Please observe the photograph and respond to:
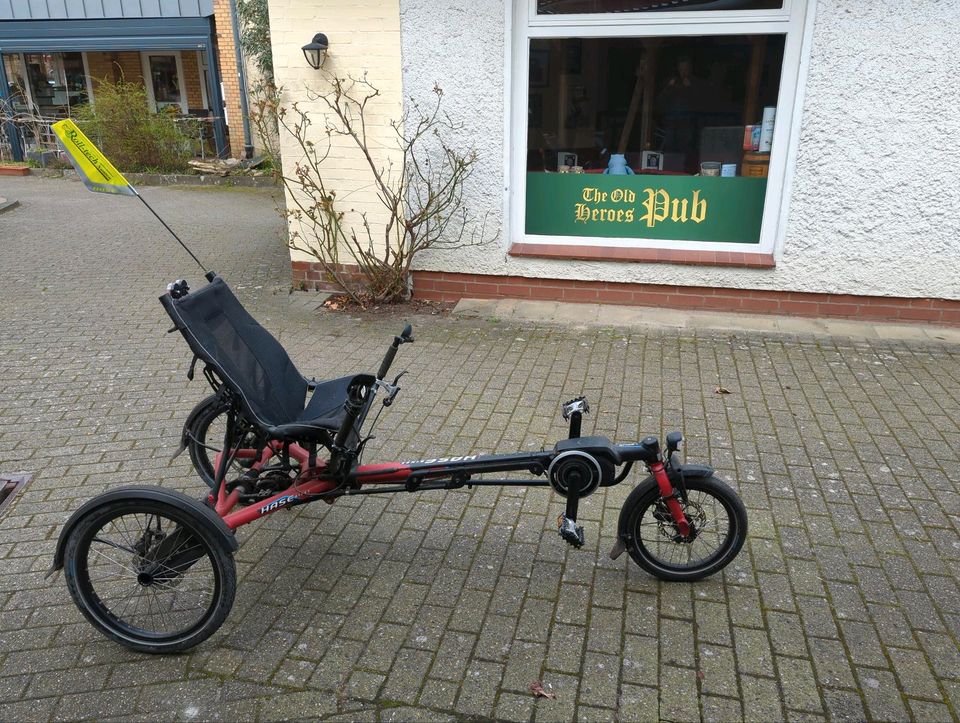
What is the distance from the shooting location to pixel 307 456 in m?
3.52

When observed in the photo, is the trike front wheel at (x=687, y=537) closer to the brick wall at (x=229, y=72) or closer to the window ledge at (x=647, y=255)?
the window ledge at (x=647, y=255)

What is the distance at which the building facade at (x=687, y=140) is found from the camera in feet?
19.9

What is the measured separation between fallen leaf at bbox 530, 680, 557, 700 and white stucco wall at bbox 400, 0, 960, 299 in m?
4.78

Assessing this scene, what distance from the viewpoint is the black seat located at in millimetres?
3092

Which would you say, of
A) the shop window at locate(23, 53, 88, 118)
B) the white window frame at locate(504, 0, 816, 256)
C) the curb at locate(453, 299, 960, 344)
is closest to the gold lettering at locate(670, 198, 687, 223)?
the white window frame at locate(504, 0, 816, 256)

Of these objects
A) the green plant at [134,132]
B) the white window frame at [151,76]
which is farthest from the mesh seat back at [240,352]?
the white window frame at [151,76]

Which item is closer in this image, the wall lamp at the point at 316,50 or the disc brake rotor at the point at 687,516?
the disc brake rotor at the point at 687,516

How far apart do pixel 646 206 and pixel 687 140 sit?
28.6 inches

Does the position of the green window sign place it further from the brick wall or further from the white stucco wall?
the brick wall

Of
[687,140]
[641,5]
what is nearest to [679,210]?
[687,140]

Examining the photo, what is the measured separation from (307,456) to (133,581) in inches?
35.2

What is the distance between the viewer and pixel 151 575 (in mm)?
2943

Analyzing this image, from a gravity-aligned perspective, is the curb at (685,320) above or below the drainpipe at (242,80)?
below

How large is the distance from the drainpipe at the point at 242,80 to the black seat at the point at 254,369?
47.7 ft
